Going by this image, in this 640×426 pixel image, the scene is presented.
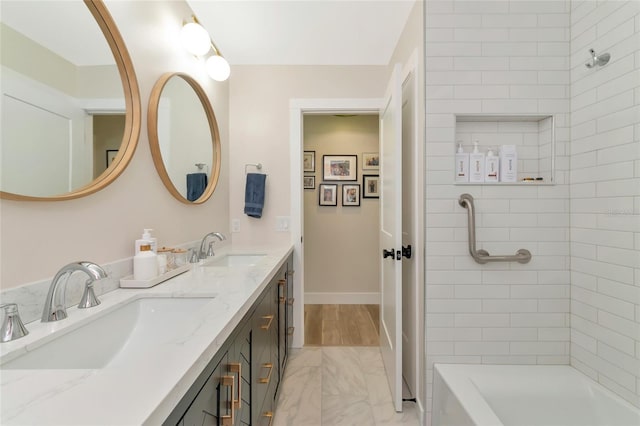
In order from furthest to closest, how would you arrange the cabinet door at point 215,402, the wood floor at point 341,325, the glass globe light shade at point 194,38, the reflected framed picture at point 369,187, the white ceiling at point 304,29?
the reflected framed picture at point 369,187
the wood floor at point 341,325
the white ceiling at point 304,29
the glass globe light shade at point 194,38
the cabinet door at point 215,402

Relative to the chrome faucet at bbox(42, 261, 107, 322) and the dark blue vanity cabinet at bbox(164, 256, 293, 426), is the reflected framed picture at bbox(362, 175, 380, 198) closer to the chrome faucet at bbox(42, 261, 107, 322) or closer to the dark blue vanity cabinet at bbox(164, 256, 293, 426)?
the dark blue vanity cabinet at bbox(164, 256, 293, 426)

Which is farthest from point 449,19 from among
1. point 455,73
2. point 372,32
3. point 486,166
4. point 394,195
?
point 394,195

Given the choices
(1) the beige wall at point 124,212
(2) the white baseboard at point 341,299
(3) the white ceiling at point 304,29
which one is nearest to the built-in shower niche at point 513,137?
(3) the white ceiling at point 304,29

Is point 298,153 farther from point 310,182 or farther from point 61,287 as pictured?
point 61,287

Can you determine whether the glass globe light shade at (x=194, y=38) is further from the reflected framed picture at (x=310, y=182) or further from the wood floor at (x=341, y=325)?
the wood floor at (x=341, y=325)

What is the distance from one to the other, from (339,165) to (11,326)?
3174 millimetres

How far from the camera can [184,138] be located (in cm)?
179

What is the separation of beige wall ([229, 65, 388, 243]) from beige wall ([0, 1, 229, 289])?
0.45 meters

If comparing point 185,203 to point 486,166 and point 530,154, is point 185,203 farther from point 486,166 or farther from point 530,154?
point 530,154

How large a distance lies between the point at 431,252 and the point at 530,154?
31.0 inches

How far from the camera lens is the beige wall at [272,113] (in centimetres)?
254

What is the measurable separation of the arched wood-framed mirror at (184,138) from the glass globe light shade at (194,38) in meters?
0.17

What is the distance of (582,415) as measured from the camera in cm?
137

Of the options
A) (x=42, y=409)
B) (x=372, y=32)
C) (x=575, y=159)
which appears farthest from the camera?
(x=372, y=32)
